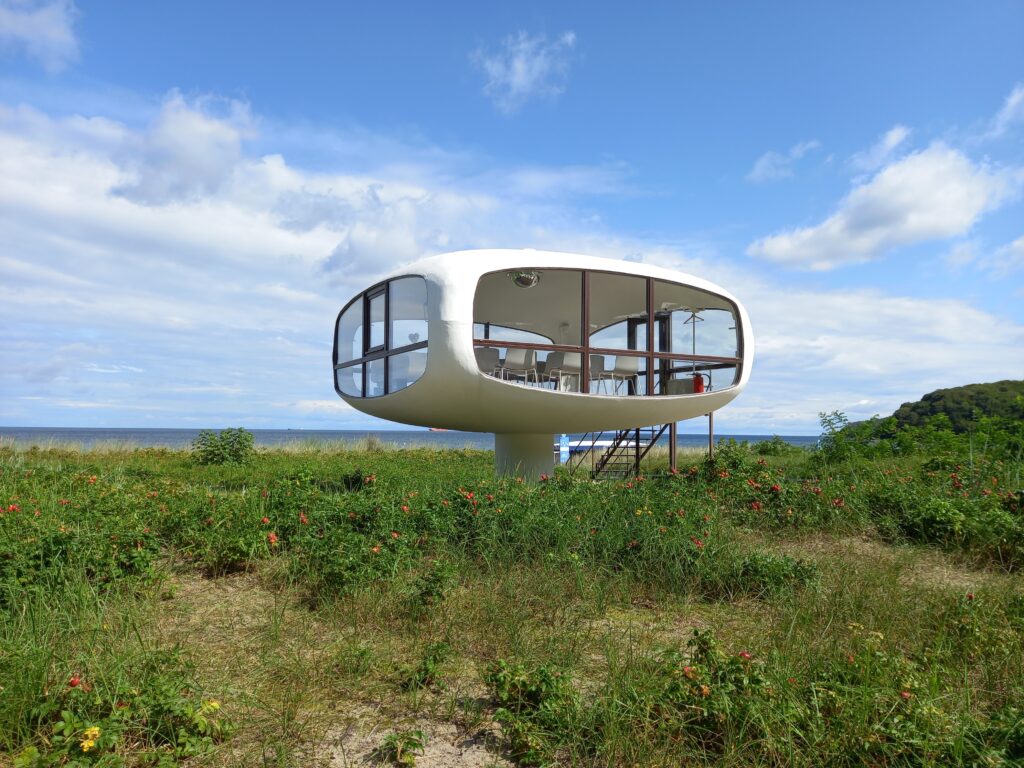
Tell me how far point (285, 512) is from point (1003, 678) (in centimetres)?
493

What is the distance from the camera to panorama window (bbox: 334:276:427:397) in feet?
31.2

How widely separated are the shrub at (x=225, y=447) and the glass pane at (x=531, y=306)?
6365 millimetres

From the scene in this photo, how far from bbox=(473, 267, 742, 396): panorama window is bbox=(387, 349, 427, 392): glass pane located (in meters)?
0.77

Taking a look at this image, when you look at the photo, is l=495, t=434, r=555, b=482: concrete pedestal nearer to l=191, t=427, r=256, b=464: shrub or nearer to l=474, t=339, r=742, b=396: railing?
l=474, t=339, r=742, b=396: railing

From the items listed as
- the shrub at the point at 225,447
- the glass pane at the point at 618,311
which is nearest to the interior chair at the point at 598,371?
the glass pane at the point at 618,311

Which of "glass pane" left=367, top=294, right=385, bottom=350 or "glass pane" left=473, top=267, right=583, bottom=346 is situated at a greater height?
"glass pane" left=473, top=267, right=583, bottom=346

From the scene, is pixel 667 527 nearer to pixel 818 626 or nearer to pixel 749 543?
pixel 749 543

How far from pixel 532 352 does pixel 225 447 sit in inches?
347

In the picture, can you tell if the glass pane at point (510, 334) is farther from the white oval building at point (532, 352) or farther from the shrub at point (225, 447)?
the shrub at point (225, 447)

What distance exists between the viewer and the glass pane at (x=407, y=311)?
9.38 metres

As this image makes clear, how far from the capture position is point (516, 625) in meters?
3.89

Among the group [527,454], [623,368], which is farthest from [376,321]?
[623,368]

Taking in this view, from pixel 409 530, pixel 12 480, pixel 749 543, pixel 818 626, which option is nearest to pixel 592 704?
pixel 818 626

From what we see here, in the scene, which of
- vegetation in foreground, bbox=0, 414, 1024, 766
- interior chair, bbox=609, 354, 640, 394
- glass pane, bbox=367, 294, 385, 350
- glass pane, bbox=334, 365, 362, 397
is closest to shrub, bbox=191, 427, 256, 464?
glass pane, bbox=334, 365, 362, 397
